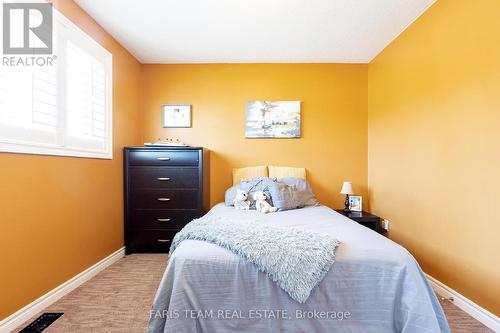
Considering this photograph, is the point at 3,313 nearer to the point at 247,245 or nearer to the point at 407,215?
the point at 247,245

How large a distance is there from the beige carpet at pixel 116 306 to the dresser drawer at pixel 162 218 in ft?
1.65

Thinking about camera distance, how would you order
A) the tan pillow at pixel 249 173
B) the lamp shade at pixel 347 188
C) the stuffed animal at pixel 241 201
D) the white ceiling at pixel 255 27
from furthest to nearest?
1. the tan pillow at pixel 249 173
2. the lamp shade at pixel 347 188
3. the stuffed animal at pixel 241 201
4. the white ceiling at pixel 255 27

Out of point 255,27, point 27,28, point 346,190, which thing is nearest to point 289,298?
point 346,190

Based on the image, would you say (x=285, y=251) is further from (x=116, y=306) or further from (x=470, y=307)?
(x=470, y=307)

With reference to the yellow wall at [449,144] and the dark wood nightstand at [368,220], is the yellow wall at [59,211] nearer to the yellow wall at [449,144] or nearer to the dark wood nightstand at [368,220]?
the dark wood nightstand at [368,220]

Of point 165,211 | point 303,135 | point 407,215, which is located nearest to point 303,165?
point 303,135

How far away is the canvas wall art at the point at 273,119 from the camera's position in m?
3.21

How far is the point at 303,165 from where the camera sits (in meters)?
3.24

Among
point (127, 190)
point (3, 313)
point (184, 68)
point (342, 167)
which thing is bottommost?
point (3, 313)

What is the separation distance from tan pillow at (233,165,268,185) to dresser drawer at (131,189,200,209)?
2.04ft

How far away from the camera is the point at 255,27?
7.79 feet

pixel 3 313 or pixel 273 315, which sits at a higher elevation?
pixel 273 315

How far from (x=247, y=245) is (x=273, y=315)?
380 millimetres

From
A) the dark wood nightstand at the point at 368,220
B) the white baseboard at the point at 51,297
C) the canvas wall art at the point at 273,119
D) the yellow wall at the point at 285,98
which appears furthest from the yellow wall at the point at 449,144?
the white baseboard at the point at 51,297
